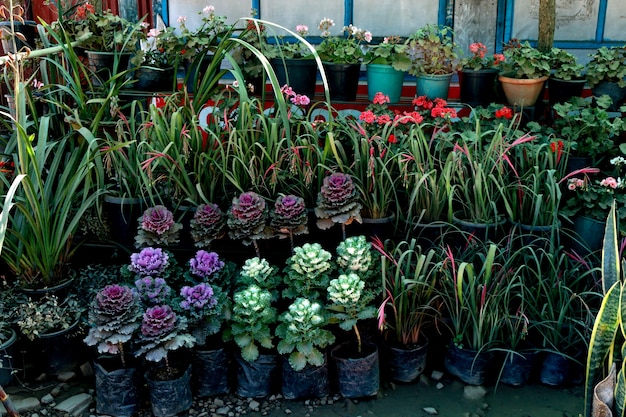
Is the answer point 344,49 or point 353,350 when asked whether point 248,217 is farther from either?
point 344,49

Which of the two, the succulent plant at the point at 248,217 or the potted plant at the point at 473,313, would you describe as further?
the succulent plant at the point at 248,217

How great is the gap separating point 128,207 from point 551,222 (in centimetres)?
199

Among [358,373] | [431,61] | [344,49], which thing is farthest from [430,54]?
[358,373]

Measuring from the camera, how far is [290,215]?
303cm

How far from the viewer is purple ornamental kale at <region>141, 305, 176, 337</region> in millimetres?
2646

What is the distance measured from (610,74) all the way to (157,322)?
2689 mm

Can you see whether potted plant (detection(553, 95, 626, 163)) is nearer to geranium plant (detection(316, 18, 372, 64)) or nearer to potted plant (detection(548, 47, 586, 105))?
potted plant (detection(548, 47, 586, 105))

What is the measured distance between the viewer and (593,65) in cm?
379

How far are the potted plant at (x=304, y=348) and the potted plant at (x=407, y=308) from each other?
0.29m

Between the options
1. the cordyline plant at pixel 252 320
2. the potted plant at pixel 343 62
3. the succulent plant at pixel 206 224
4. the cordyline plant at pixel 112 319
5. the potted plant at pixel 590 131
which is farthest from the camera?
the potted plant at pixel 343 62

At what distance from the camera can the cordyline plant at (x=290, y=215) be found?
303 cm

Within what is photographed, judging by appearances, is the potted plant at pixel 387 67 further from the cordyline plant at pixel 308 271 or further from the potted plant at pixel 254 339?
the potted plant at pixel 254 339

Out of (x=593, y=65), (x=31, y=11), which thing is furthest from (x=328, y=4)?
(x=31, y=11)

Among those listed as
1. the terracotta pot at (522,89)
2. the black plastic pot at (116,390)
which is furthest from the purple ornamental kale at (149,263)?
the terracotta pot at (522,89)
